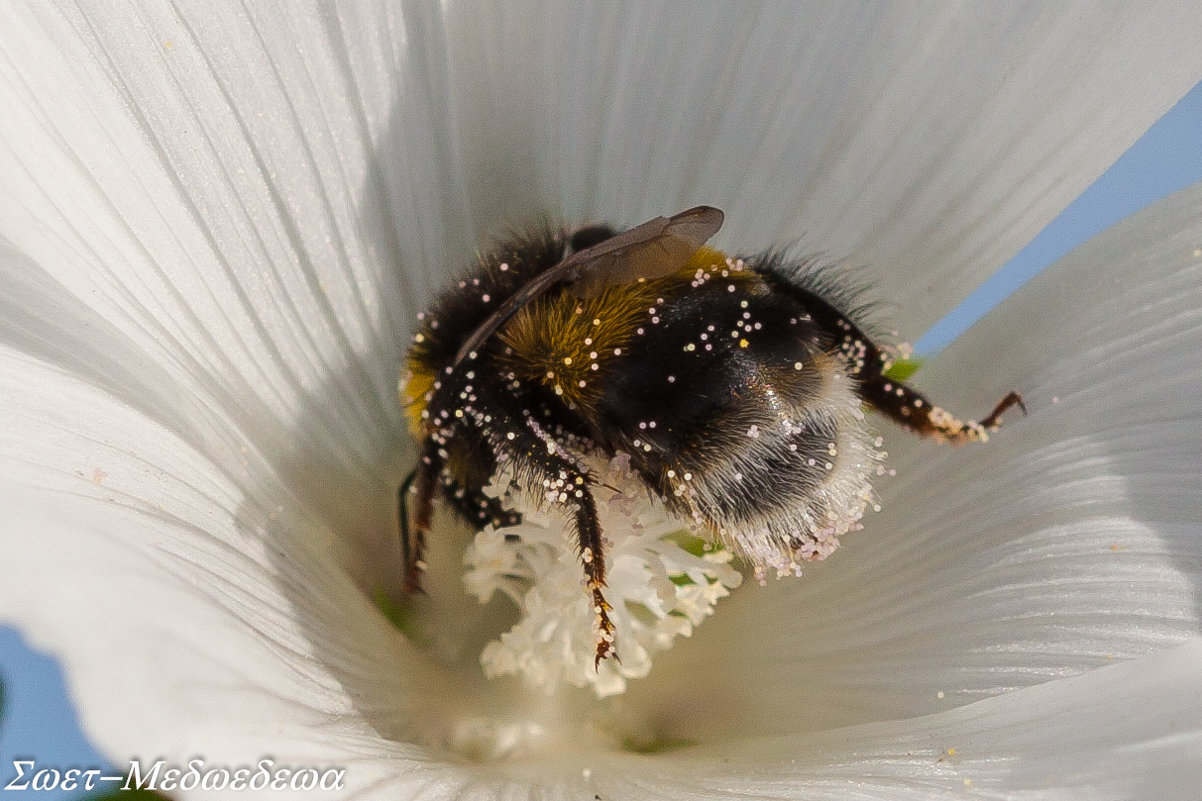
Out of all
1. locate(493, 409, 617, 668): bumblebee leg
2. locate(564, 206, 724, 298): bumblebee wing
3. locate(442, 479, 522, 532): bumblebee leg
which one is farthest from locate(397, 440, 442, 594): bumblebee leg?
locate(564, 206, 724, 298): bumblebee wing

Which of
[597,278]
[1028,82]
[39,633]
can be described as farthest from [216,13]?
[1028,82]

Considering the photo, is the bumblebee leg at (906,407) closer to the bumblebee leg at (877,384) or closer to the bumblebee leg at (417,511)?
the bumblebee leg at (877,384)

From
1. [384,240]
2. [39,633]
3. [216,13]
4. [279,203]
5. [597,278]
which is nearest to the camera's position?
[39,633]

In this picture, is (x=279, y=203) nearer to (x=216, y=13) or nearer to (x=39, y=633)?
(x=216, y=13)

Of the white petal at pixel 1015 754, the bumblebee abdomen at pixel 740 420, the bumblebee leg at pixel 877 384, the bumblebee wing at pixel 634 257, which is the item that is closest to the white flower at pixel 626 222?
the white petal at pixel 1015 754

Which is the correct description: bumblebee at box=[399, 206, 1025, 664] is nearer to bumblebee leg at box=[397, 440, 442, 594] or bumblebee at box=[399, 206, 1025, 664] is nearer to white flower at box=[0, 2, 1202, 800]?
bumblebee leg at box=[397, 440, 442, 594]

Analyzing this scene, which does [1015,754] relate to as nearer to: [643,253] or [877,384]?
[877,384]
